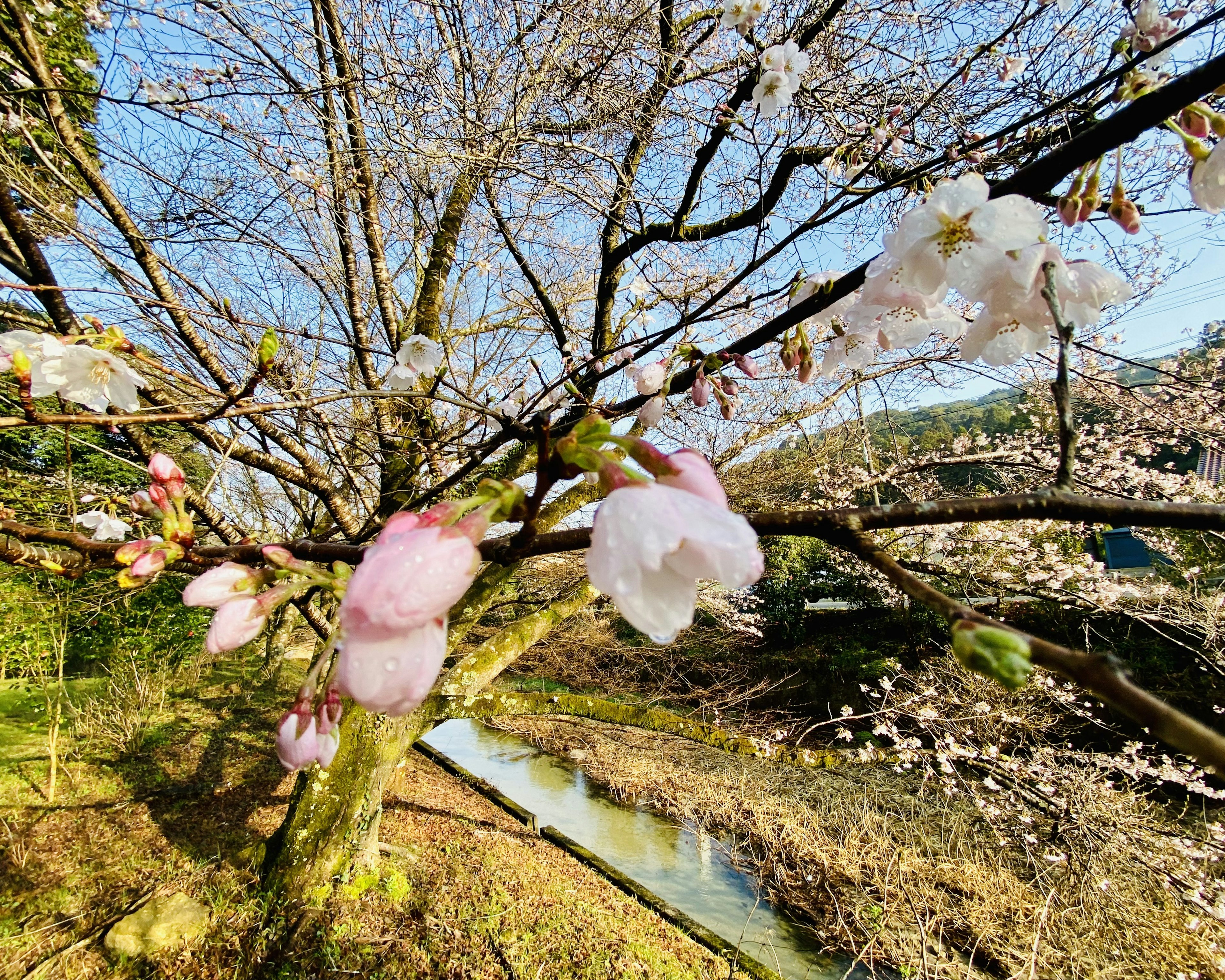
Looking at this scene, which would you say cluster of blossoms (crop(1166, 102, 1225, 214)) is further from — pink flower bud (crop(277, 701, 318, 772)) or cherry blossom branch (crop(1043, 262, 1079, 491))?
pink flower bud (crop(277, 701, 318, 772))

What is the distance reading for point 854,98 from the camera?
2.64 metres

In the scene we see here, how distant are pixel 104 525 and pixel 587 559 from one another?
2.51 meters

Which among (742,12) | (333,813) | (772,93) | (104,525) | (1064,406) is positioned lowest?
(333,813)

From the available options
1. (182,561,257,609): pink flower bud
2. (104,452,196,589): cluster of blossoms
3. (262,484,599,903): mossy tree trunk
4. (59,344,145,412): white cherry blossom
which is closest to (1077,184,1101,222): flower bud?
(182,561,257,609): pink flower bud

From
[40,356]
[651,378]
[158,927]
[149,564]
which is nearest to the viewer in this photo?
[149,564]

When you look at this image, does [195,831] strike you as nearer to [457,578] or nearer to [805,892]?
[805,892]

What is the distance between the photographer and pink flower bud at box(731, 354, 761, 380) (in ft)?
5.16

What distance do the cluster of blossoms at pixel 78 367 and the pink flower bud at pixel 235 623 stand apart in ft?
2.56

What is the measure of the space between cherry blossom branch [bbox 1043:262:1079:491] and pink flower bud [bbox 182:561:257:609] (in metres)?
0.94

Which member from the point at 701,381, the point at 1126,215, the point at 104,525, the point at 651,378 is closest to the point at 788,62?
the point at 651,378

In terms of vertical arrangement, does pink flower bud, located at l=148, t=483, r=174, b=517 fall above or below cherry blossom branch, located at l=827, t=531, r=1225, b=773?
below

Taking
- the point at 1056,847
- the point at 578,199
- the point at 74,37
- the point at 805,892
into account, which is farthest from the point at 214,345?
the point at 1056,847

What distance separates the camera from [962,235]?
864mm

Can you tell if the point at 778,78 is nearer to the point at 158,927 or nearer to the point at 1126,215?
the point at 1126,215
